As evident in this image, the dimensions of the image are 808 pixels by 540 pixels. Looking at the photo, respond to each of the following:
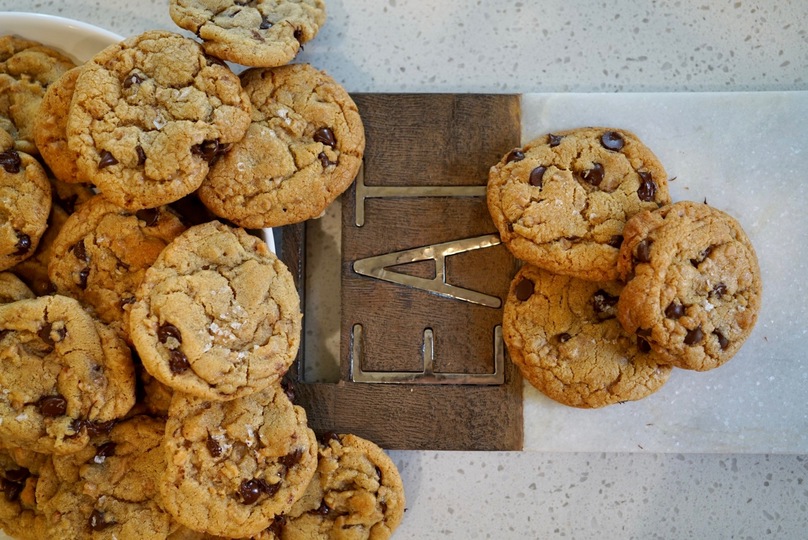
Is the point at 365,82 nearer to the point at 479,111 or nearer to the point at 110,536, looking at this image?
the point at 479,111

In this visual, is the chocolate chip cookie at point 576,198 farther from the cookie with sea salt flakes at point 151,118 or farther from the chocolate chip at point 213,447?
the chocolate chip at point 213,447

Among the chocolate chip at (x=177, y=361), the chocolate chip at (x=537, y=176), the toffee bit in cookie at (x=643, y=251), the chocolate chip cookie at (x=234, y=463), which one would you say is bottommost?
the chocolate chip cookie at (x=234, y=463)

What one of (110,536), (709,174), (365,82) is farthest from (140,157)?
(709,174)

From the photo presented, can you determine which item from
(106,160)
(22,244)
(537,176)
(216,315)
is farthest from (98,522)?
(537,176)

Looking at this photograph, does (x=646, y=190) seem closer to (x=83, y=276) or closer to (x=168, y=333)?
(x=168, y=333)

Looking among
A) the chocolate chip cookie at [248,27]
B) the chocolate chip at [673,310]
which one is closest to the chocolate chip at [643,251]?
the chocolate chip at [673,310]

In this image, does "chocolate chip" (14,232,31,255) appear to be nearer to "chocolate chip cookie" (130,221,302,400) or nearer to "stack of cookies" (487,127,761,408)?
"chocolate chip cookie" (130,221,302,400)

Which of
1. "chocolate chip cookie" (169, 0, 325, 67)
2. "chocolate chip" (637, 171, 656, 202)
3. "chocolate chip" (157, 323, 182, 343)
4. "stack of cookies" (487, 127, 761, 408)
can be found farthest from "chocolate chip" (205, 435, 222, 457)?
"chocolate chip" (637, 171, 656, 202)

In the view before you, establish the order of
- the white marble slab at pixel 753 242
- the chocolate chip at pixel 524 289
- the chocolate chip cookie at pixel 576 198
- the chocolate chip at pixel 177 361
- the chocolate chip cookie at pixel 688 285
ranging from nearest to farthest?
the chocolate chip at pixel 177 361, the chocolate chip cookie at pixel 688 285, the chocolate chip cookie at pixel 576 198, the chocolate chip at pixel 524 289, the white marble slab at pixel 753 242
